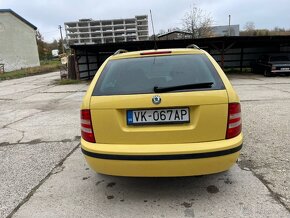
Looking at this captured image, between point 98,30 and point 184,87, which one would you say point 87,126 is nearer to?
point 184,87

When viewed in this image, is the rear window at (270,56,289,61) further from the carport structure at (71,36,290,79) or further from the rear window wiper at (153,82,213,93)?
the rear window wiper at (153,82,213,93)

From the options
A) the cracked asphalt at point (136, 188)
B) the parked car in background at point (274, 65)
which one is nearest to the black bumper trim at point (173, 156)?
the cracked asphalt at point (136, 188)

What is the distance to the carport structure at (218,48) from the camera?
18.7 m

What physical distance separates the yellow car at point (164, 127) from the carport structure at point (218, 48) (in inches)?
620

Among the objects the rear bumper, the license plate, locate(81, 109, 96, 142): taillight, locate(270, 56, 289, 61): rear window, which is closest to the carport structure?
locate(270, 56, 289, 61): rear window

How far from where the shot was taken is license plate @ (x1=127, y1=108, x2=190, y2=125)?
2.77 metres

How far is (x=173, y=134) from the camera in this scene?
9.06ft

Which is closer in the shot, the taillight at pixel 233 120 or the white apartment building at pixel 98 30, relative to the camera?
the taillight at pixel 233 120

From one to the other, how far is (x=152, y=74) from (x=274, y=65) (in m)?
17.3

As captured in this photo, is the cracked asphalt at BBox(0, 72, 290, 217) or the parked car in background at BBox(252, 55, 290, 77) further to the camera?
the parked car in background at BBox(252, 55, 290, 77)

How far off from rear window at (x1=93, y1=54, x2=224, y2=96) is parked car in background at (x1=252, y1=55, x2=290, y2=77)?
660 inches

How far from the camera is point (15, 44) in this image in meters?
38.4

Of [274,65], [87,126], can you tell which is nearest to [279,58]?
[274,65]

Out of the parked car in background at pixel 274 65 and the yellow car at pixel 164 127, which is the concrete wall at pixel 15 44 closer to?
the parked car in background at pixel 274 65
